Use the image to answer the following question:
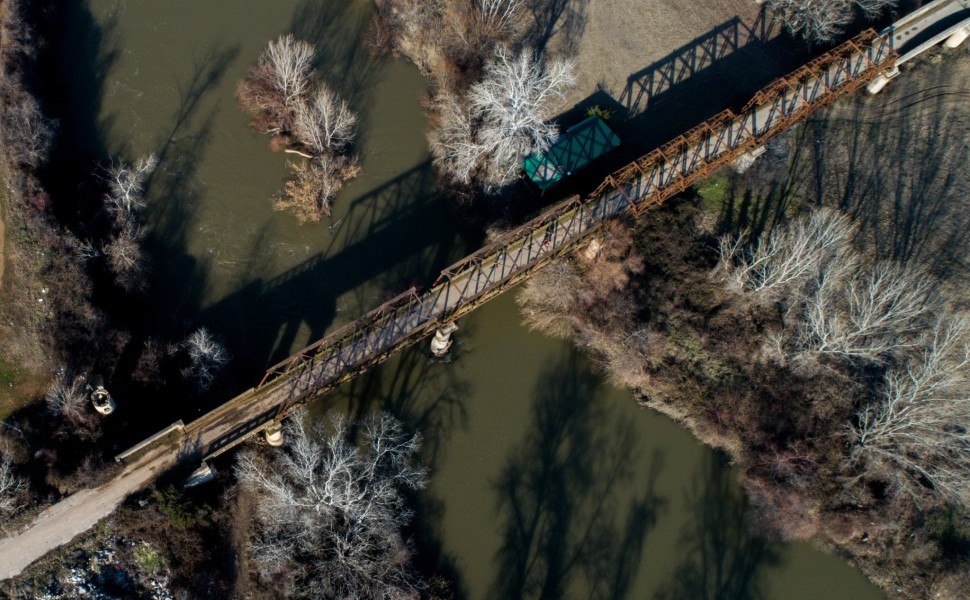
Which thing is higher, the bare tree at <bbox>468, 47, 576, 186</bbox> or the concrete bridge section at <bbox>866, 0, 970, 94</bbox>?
the concrete bridge section at <bbox>866, 0, 970, 94</bbox>

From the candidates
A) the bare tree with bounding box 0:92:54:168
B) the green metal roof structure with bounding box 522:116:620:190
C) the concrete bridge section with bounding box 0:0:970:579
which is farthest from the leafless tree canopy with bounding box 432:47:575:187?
the bare tree with bounding box 0:92:54:168

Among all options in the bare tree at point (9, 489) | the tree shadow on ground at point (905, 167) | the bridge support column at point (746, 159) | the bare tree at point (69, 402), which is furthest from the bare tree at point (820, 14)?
the bare tree at point (9, 489)

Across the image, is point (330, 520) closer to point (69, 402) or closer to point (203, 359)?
point (203, 359)

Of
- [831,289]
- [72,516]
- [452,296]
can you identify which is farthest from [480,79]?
[72,516]

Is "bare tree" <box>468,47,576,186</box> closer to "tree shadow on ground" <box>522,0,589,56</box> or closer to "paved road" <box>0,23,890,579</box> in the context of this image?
"tree shadow on ground" <box>522,0,589,56</box>

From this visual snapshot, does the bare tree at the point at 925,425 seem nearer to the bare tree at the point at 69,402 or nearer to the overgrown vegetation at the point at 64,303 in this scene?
the overgrown vegetation at the point at 64,303

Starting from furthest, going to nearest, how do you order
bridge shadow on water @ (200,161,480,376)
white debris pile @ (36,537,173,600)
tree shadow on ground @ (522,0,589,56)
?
tree shadow on ground @ (522,0,589,56), bridge shadow on water @ (200,161,480,376), white debris pile @ (36,537,173,600)
